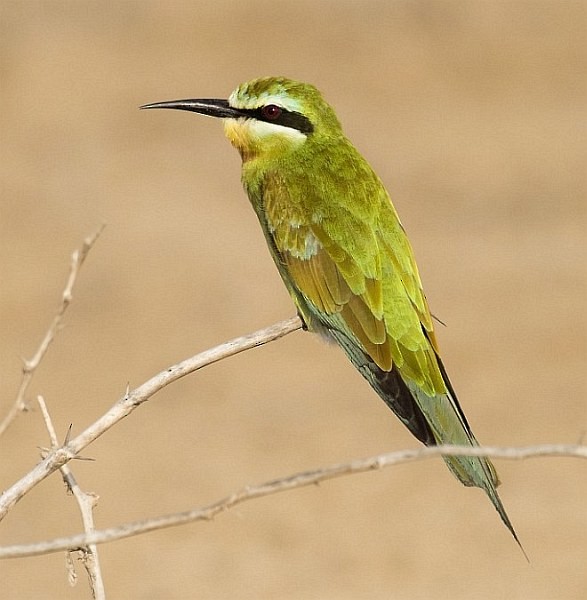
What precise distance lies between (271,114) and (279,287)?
3.35 metres

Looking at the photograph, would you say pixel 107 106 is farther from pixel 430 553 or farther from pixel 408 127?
pixel 430 553

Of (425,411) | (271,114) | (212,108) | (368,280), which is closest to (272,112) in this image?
(271,114)

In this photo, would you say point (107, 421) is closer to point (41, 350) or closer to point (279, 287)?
point (41, 350)

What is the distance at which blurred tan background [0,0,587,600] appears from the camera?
16.1ft

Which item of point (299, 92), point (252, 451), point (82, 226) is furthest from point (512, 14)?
point (299, 92)

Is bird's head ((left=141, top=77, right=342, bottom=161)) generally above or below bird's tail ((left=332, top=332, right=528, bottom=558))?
above

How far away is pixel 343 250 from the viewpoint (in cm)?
290

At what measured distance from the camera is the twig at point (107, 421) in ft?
6.22

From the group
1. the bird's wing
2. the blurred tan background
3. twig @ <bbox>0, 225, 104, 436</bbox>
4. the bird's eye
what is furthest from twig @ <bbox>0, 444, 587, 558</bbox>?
the blurred tan background

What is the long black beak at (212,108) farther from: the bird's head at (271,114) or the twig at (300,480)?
the twig at (300,480)

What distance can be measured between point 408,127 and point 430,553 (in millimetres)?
3607

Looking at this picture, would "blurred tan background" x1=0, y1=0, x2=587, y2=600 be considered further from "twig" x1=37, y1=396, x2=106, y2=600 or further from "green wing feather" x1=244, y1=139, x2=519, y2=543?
"twig" x1=37, y1=396, x2=106, y2=600

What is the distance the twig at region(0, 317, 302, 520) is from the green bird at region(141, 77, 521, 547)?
428 millimetres

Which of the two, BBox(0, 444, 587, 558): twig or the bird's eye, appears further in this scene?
the bird's eye
